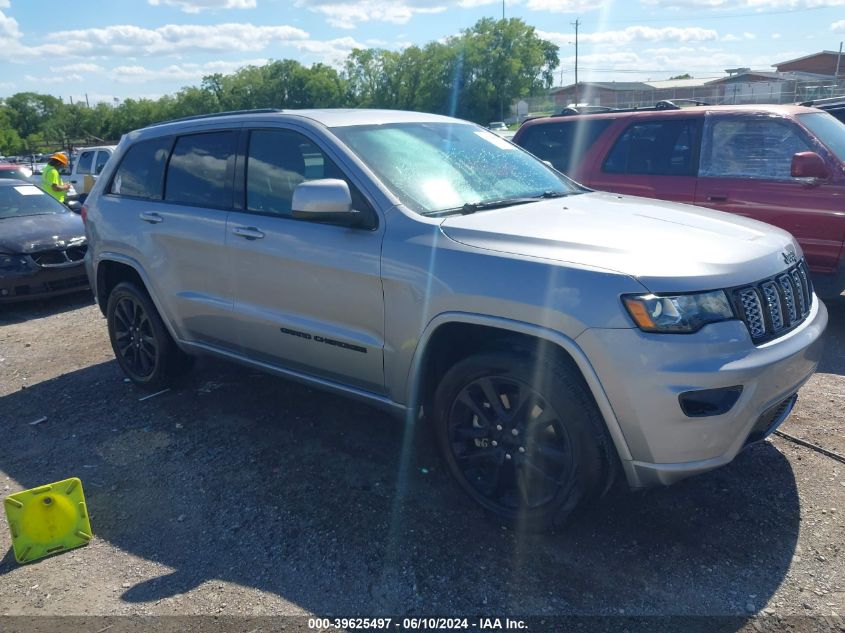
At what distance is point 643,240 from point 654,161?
4046mm

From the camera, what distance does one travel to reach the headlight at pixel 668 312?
270cm

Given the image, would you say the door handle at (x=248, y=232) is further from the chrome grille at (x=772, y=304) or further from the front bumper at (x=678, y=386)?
the chrome grille at (x=772, y=304)

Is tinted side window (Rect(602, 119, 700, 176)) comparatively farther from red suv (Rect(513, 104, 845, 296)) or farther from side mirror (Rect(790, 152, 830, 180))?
side mirror (Rect(790, 152, 830, 180))

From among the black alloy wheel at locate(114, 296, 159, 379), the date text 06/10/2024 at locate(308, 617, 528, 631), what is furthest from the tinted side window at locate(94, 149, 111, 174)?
the date text 06/10/2024 at locate(308, 617, 528, 631)

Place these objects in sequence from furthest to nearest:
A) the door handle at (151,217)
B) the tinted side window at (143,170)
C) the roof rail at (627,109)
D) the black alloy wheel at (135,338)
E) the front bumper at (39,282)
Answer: the front bumper at (39,282) < the roof rail at (627,109) < the black alloy wheel at (135,338) < the tinted side window at (143,170) < the door handle at (151,217)

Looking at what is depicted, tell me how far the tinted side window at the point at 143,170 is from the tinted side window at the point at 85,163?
44.0 ft

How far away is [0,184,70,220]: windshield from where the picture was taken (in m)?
9.12

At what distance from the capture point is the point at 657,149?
673 centimetres

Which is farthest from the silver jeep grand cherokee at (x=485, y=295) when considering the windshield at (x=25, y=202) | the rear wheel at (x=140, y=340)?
the windshield at (x=25, y=202)

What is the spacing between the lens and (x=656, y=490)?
11.8 feet

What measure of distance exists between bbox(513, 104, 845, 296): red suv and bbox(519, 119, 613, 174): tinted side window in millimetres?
12

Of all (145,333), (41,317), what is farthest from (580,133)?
(41,317)

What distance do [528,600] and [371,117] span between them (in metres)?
2.77

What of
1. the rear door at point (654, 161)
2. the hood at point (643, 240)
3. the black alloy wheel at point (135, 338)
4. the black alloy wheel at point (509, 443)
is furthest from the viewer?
the rear door at point (654, 161)
